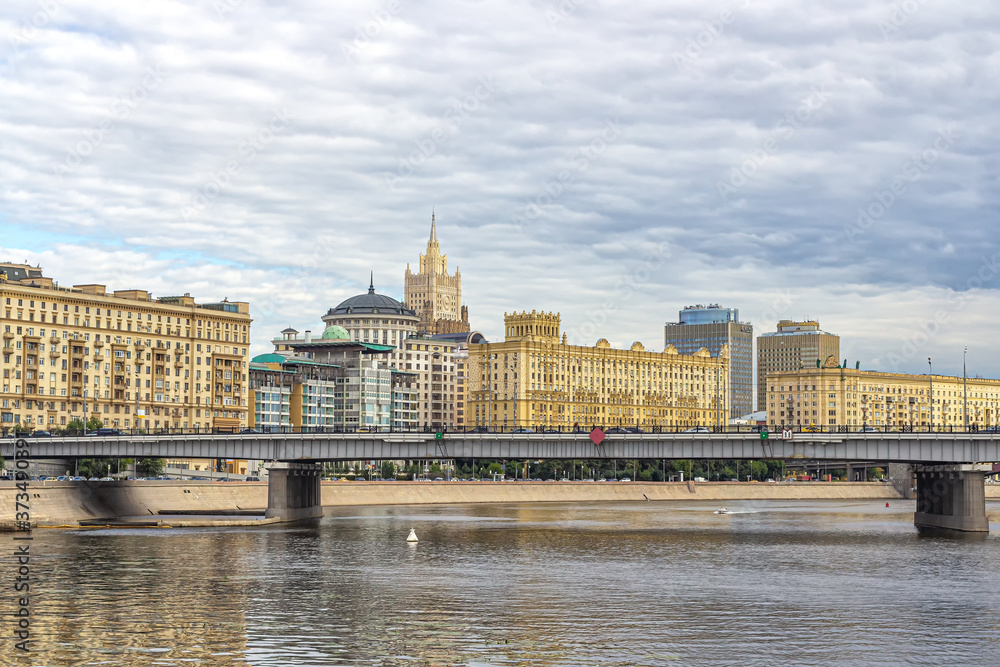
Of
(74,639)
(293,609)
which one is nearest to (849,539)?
(293,609)

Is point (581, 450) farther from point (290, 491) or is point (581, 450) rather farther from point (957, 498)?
point (957, 498)

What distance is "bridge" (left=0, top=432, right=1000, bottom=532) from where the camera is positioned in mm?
133750

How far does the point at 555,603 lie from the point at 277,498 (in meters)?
75.6

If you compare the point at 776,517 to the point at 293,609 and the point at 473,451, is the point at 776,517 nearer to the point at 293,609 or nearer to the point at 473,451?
the point at 473,451

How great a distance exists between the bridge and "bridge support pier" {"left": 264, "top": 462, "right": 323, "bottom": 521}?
0.10 m

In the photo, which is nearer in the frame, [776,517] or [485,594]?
[485,594]

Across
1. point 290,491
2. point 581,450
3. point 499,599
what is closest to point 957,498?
point 581,450

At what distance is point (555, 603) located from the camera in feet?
252

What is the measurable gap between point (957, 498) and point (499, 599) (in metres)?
74.6

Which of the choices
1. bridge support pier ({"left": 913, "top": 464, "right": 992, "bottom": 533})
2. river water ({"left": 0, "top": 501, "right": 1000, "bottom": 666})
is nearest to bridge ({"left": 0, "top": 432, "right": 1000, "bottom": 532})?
bridge support pier ({"left": 913, "top": 464, "right": 992, "bottom": 533})

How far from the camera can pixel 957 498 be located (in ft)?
454

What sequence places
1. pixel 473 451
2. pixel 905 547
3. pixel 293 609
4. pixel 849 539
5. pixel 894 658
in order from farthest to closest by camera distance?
1. pixel 473 451
2. pixel 849 539
3. pixel 905 547
4. pixel 293 609
5. pixel 894 658

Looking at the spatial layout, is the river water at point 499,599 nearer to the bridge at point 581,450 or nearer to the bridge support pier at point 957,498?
the bridge support pier at point 957,498

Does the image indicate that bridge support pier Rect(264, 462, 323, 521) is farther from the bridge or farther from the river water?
the river water
